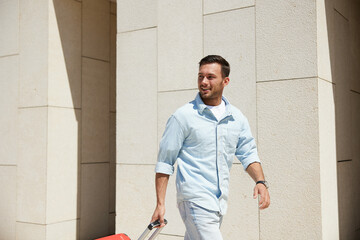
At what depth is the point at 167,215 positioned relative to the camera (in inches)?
228

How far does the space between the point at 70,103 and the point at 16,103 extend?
0.91 meters

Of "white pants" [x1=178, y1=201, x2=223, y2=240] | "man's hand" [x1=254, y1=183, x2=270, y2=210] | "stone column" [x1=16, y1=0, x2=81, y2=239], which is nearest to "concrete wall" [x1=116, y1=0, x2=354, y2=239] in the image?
"stone column" [x1=16, y1=0, x2=81, y2=239]

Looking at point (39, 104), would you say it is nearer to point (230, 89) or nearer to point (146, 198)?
point (146, 198)

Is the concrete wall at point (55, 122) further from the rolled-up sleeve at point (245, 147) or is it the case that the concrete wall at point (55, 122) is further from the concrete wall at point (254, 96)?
the rolled-up sleeve at point (245, 147)

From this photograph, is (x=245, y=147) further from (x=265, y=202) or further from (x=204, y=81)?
(x=204, y=81)

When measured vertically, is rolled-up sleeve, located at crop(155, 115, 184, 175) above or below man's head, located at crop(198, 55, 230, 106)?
below

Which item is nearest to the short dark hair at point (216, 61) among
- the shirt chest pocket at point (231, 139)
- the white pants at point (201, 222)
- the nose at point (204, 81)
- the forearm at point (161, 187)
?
the nose at point (204, 81)

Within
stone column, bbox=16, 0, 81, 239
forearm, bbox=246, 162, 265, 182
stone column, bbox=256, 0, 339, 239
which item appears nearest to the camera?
forearm, bbox=246, 162, 265, 182

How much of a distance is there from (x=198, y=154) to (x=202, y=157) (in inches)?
1.5

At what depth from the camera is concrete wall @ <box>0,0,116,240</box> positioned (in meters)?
6.93

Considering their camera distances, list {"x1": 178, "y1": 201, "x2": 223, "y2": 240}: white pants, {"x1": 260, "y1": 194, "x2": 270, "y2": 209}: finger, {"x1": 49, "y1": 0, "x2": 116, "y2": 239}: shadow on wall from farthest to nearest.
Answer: {"x1": 49, "y1": 0, "x2": 116, "y2": 239}: shadow on wall, {"x1": 260, "y1": 194, "x2": 270, "y2": 209}: finger, {"x1": 178, "y1": 201, "x2": 223, "y2": 240}: white pants

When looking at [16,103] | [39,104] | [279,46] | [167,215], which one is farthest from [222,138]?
[16,103]

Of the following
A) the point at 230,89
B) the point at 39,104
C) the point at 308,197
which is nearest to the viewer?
the point at 308,197

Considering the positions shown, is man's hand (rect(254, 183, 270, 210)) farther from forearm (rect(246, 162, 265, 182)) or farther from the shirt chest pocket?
the shirt chest pocket
